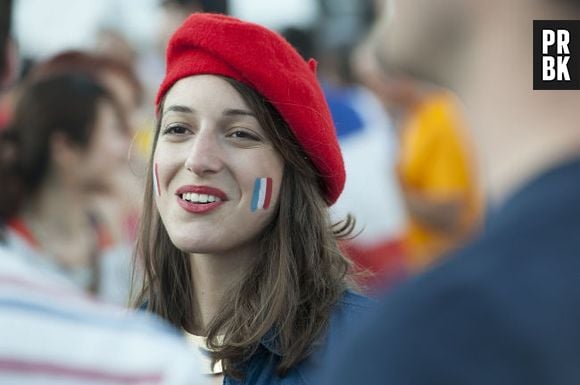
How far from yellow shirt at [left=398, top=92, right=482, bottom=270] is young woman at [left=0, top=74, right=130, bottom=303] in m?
1.42

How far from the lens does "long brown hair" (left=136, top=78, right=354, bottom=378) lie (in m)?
2.97

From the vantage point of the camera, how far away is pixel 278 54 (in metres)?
3.14

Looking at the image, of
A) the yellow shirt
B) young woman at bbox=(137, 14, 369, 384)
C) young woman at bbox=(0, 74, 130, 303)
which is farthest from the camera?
the yellow shirt

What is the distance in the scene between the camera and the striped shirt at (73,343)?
129 cm

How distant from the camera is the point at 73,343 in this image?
131cm

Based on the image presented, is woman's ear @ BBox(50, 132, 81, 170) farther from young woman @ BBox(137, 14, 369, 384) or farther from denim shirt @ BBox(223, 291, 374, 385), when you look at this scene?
denim shirt @ BBox(223, 291, 374, 385)

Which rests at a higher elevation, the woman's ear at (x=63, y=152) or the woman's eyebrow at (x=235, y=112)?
the woman's eyebrow at (x=235, y=112)

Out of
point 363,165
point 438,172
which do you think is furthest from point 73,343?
point 438,172

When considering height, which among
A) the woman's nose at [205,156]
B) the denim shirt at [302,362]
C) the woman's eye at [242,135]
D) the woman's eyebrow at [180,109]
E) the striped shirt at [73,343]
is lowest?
the denim shirt at [302,362]

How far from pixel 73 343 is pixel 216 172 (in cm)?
176

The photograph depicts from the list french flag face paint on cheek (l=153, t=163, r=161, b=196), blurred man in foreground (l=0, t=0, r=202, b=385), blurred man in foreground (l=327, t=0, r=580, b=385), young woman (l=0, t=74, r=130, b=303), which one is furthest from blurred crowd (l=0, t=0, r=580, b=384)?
blurred man in foreground (l=327, t=0, r=580, b=385)

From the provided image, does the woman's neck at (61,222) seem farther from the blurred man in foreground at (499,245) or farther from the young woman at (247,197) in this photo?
the blurred man in foreground at (499,245)

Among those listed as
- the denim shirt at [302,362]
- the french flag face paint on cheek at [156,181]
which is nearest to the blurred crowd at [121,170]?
Answer: the french flag face paint on cheek at [156,181]

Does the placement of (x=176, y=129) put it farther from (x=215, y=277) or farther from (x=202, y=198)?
(x=215, y=277)
